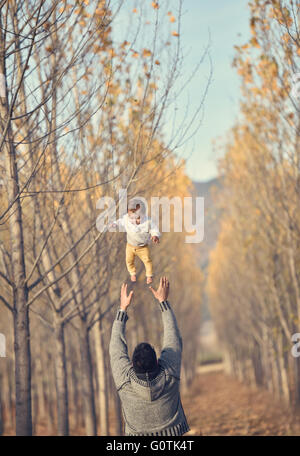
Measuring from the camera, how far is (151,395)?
11.2ft

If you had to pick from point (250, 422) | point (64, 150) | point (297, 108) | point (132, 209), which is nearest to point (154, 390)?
point (132, 209)

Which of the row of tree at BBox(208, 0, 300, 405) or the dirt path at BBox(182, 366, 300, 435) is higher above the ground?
the row of tree at BBox(208, 0, 300, 405)

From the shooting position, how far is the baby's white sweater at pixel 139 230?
3.45m

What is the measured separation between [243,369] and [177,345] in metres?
28.0

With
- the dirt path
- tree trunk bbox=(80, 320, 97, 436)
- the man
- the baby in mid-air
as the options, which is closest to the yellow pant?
the baby in mid-air

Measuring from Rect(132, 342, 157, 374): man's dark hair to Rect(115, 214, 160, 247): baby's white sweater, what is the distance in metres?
0.68

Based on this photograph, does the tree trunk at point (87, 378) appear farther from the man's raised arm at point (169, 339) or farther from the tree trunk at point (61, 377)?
the man's raised arm at point (169, 339)

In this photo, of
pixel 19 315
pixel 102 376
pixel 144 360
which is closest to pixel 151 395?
pixel 144 360

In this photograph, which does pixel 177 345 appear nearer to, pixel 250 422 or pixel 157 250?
pixel 157 250

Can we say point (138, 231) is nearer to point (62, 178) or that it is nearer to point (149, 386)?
point (149, 386)

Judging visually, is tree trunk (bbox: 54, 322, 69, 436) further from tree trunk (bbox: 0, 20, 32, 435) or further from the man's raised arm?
the man's raised arm

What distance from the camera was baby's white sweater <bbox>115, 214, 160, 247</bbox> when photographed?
3.45m

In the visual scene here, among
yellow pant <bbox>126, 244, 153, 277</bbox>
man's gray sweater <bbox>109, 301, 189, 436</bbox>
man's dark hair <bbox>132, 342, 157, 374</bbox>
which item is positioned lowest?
man's gray sweater <bbox>109, 301, 189, 436</bbox>

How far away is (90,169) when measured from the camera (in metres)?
7.56
